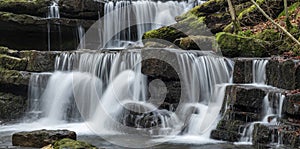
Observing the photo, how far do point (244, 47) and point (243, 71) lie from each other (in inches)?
59.6

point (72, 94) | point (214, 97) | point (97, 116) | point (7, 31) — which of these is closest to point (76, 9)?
point (7, 31)

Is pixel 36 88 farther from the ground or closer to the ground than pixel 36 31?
closer to the ground

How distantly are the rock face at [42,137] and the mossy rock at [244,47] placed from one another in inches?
216

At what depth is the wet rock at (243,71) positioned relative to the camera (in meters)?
8.72

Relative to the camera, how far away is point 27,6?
15.5 metres

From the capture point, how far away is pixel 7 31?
15727mm

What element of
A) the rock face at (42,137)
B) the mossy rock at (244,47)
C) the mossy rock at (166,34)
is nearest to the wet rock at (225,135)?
the rock face at (42,137)

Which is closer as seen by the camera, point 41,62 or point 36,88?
point 36,88

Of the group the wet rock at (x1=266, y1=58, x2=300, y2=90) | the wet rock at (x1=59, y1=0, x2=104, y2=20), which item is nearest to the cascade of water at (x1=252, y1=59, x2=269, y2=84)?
the wet rock at (x1=266, y1=58, x2=300, y2=90)

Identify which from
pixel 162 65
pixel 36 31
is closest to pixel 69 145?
pixel 162 65

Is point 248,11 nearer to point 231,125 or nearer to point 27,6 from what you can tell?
point 231,125

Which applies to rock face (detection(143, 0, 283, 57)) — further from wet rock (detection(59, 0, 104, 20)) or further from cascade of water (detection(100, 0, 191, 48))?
wet rock (detection(59, 0, 104, 20))

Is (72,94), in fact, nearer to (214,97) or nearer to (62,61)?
(62,61)

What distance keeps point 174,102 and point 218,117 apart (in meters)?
1.37
